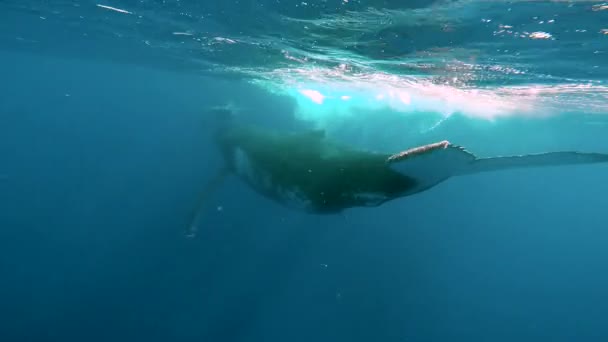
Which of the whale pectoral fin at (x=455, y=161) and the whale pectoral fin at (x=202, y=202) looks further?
the whale pectoral fin at (x=202, y=202)

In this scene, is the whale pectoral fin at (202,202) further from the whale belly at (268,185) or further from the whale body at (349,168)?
the whale body at (349,168)

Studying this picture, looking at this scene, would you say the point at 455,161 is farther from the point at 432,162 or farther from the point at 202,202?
the point at 202,202

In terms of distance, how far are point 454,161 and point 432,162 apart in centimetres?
27

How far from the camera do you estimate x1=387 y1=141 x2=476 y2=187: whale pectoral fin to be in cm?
502

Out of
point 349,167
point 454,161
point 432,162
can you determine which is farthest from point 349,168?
point 454,161

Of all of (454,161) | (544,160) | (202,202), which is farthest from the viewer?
(202,202)

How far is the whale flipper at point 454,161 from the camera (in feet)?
16.1

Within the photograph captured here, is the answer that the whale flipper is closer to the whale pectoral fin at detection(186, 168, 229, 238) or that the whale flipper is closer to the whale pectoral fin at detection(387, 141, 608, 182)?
the whale pectoral fin at detection(387, 141, 608, 182)

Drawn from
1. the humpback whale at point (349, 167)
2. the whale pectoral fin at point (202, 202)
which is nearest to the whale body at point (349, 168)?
the humpback whale at point (349, 167)

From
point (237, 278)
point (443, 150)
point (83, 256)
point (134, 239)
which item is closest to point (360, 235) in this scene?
point (237, 278)

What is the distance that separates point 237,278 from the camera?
22516 millimetres

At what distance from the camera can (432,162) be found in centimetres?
523

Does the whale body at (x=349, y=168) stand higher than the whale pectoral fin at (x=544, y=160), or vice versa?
the whale pectoral fin at (x=544, y=160)

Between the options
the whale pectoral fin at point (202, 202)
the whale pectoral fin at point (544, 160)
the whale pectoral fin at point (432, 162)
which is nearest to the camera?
the whale pectoral fin at point (544, 160)
